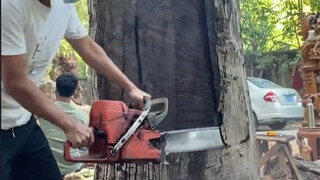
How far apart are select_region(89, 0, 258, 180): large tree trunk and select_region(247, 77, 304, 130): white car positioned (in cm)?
754

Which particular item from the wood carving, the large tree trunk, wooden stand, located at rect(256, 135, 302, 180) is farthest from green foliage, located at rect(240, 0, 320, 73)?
the large tree trunk

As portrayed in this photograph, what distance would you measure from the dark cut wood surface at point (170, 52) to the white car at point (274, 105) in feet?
24.8

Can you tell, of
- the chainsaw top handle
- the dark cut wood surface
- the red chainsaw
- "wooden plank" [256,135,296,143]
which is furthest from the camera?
"wooden plank" [256,135,296,143]

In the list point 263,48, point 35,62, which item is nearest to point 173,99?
point 35,62

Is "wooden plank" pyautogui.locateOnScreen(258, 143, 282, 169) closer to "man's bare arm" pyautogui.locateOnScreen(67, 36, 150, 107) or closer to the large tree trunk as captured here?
the large tree trunk

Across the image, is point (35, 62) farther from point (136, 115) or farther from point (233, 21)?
point (233, 21)

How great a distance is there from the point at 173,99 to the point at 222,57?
283 millimetres

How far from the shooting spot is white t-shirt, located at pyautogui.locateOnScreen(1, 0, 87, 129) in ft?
5.77

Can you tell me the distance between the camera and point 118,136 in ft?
6.28

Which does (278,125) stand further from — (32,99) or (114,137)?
(32,99)

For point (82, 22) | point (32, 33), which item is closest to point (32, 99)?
point (32, 33)

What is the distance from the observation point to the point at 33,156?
7.20 ft

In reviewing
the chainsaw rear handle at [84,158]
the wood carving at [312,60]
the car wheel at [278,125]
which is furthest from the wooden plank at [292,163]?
the car wheel at [278,125]

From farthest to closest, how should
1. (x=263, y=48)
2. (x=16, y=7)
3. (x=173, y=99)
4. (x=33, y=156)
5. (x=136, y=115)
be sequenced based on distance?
(x=263, y=48)
(x=173, y=99)
(x=33, y=156)
(x=136, y=115)
(x=16, y=7)
